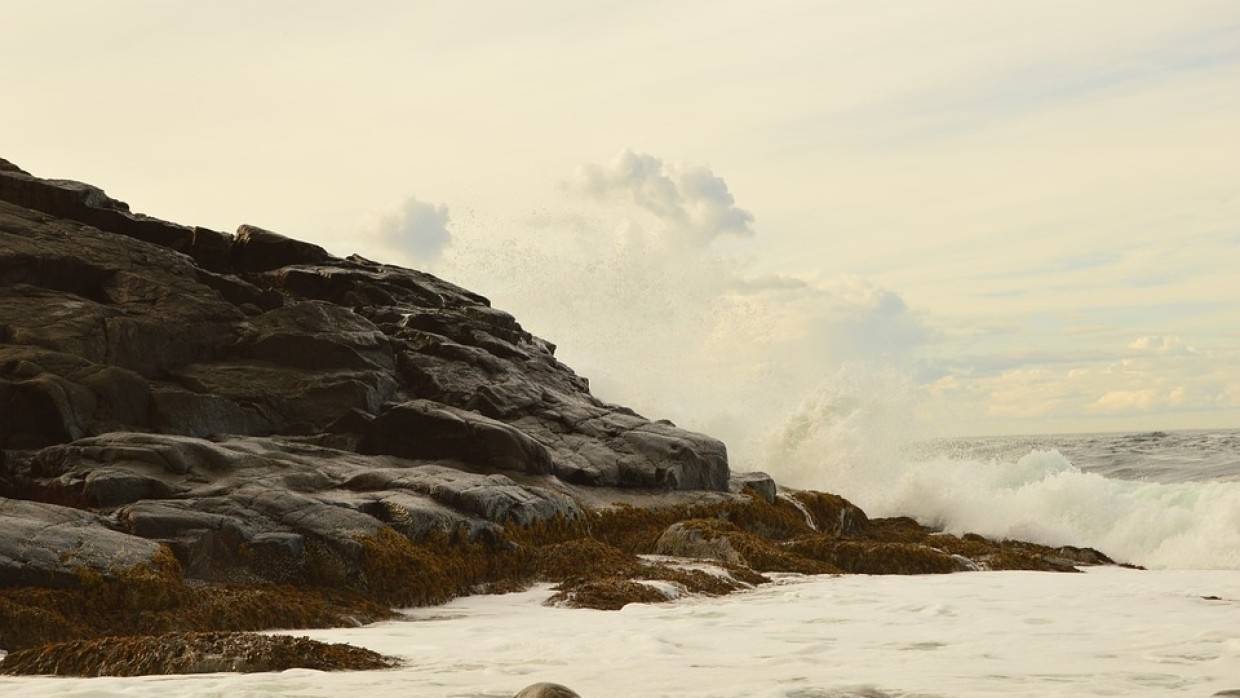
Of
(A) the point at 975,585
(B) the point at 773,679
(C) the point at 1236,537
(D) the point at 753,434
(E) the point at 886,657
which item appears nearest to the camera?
(B) the point at 773,679

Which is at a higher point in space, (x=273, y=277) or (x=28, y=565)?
(x=273, y=277)

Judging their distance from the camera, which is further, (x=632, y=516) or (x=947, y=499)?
(x=947, y=499)

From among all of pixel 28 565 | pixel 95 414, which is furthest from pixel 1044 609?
pixel 95 414

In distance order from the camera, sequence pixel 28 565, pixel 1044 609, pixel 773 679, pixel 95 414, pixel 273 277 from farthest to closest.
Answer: pixel 273 277
pixel 95 414
pixel 1044 609
pixel 28 565
pixel 773 679

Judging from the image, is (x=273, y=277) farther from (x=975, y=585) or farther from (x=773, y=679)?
(x=773, y=679)

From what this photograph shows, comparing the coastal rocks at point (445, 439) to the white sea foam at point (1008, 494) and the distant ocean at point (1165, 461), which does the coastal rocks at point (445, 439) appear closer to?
the white sea foam at point (1008, 494)

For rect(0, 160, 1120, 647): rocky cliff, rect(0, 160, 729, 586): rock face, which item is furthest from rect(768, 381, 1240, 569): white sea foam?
rect(0, 160, 729, 586): rock face

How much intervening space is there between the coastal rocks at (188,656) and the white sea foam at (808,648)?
0.26 metres

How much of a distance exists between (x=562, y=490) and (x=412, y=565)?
457 centimetres

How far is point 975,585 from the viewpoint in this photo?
12297 millimetres

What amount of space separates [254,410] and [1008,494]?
570 inches

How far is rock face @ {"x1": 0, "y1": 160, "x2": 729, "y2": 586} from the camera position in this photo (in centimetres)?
1105

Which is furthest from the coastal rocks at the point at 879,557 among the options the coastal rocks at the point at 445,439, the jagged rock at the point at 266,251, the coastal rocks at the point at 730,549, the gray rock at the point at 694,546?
the jagged rock at the point at 266,251

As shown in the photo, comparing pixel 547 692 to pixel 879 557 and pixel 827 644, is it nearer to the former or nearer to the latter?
pixel 827 644
